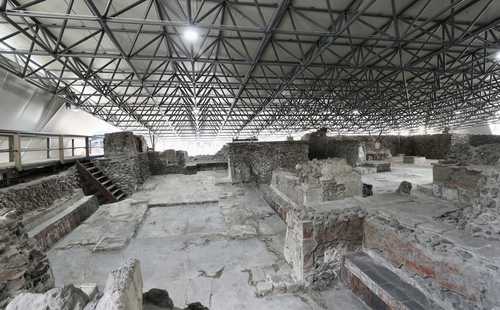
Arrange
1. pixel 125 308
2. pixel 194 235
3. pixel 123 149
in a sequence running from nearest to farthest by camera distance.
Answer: pixel 125 308, pixel 194 235, pixel 123 149

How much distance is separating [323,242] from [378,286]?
864 millimetres

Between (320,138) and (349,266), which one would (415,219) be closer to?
(349,266)

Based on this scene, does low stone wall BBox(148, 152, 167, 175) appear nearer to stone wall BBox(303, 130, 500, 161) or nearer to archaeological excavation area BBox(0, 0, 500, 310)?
archaeological excavation area BBox(0, 0, 500, 310)

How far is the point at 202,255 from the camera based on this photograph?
405 cm

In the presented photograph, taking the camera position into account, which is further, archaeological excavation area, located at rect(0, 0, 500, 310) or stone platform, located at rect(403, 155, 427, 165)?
stone platform, located at rect(403, 155, 427, 165)

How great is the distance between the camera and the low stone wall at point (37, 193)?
4282 mm

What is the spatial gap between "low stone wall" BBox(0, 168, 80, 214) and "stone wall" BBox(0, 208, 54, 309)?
144 centimetres

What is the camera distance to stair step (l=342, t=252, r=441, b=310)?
2.45 meters

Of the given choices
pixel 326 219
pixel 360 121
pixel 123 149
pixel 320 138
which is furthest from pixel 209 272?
pixel 360 121

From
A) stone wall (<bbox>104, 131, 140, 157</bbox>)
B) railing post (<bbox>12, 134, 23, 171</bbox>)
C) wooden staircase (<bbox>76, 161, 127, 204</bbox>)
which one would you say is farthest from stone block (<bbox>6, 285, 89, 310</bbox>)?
stone wall (<bbox>104, 131, 140, 157</bbox>)

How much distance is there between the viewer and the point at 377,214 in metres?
3.48

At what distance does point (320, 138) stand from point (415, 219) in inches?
407

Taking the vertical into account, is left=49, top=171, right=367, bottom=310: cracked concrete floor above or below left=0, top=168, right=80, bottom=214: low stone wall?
below

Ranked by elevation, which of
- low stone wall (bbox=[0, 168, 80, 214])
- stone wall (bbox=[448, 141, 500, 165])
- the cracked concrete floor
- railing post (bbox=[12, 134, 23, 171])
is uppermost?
railing post (bbox=[12, 134, 23, 171])
